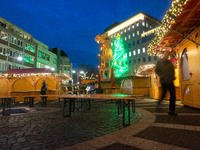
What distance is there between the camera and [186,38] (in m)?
7.12

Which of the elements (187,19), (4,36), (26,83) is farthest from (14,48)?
(187,19)

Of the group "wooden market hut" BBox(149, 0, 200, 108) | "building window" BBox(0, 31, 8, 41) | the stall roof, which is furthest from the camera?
"building window" BBox(0, 31, 8, 41)

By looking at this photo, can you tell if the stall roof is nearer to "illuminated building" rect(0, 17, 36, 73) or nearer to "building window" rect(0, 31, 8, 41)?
"illuminated building" rect(0, 17, 36, 73)

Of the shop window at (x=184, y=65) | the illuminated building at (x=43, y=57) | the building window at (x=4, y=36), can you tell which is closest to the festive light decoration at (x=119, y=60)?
the illuminated building at (x=43, y=57)

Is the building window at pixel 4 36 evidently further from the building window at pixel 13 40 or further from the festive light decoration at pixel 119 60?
the festive light decoration at pixel 119 60

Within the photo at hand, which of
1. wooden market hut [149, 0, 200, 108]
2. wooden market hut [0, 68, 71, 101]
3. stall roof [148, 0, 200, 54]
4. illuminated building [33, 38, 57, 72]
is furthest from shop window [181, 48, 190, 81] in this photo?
illuminated building [33, 38, 57, 72]

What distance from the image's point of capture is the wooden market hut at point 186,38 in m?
4.88

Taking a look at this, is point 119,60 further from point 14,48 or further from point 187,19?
point 187,19

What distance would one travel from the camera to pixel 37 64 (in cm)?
3916

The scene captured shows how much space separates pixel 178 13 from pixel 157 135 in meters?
4.42

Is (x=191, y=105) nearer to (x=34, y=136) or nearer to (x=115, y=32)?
(x=34, y=136)

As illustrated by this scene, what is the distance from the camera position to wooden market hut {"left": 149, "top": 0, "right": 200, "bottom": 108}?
488cm

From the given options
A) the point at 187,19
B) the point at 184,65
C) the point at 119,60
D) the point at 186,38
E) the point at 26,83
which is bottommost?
the point at 26,83

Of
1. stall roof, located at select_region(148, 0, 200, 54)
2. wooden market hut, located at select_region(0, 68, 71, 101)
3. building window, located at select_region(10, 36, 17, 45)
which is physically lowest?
wooden market hut, located at select_region(0, 68, 71, 101)
